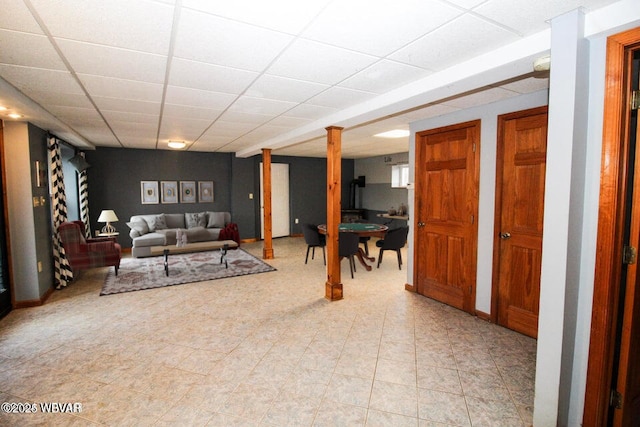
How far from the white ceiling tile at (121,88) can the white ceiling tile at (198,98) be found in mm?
114

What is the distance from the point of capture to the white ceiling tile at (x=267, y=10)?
1.59m

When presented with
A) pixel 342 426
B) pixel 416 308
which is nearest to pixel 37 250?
pixel 342 426

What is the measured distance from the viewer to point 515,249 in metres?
3.28

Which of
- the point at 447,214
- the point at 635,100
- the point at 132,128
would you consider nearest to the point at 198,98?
the point at 132,128

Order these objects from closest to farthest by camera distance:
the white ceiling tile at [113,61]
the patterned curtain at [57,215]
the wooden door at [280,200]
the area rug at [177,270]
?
the white ceiling tile at [113,61]
the patterned curtain at [57,215]
the area rug at [177,270]
the wooden door at [280,200]

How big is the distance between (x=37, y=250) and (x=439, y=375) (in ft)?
16.2

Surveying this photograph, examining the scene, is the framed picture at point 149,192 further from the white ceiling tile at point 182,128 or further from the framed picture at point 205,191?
the white ceiling tile at point 182,128

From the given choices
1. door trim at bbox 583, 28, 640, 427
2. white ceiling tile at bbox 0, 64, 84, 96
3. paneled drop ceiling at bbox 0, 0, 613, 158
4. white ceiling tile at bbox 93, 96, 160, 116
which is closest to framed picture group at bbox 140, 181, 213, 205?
paneled drop ceiling at bbox 0, 0, 613, 158

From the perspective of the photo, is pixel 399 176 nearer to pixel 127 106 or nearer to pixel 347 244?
pixel 347 244

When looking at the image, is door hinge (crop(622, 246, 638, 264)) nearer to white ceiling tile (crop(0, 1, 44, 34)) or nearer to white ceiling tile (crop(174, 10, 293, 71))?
white ceiling tile (crop(174, 10, 293, 71))

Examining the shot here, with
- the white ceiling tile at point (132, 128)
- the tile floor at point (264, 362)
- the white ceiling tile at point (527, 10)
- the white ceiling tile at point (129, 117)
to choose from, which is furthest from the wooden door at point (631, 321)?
the white ceiling tile at point (132, 128)

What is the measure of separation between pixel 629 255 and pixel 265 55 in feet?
8.09

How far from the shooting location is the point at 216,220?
8.05 meters

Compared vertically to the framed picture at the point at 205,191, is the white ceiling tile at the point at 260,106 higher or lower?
higher
